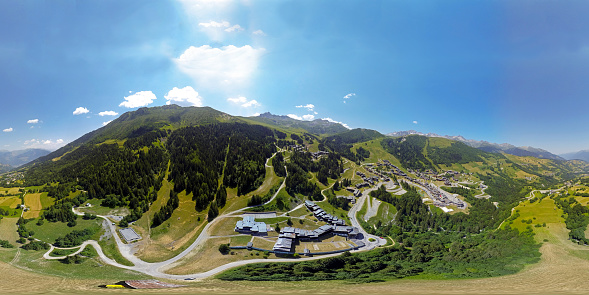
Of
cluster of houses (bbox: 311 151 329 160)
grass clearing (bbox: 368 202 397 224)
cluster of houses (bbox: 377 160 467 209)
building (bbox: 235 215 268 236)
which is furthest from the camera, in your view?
cluster of houses (bbox: 311 151 329 160)

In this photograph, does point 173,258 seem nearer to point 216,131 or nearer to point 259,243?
point 259,243

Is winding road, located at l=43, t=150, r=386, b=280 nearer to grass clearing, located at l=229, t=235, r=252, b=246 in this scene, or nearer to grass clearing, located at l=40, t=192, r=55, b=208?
grass clearing, located at l=229, t=235, r=252, b=246

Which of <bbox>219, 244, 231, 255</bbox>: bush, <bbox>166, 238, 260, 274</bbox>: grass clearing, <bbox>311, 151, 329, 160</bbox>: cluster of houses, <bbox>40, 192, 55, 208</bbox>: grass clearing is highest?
<bbox>311, 151, 329, 160</bbox>: cluster of houses

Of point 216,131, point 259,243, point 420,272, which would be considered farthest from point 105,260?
point 216,131

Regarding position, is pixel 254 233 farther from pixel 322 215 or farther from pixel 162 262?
pixel 322 215

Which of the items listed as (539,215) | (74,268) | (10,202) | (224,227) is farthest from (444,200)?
(10,202)

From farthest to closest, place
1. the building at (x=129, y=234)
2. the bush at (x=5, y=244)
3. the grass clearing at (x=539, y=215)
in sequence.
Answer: the building at (x=129, y=234)
the grass clearing at (x=539, y=215)
the bush at (x=5, y=244)

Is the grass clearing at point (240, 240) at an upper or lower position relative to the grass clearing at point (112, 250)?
upper

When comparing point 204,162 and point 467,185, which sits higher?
point 204,162

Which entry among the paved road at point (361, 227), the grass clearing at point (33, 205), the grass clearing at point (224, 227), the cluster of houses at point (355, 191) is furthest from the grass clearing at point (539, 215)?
the grass clearing at point (33, 205)

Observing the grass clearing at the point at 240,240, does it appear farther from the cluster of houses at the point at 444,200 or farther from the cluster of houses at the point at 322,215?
the cluster of houses at the point at 444,200

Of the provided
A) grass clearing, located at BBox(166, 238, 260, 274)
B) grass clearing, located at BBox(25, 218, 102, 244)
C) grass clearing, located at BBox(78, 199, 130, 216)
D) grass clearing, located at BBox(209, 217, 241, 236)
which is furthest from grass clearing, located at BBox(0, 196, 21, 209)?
grass clearing, located at BBox(166, 238, 260, 274)
